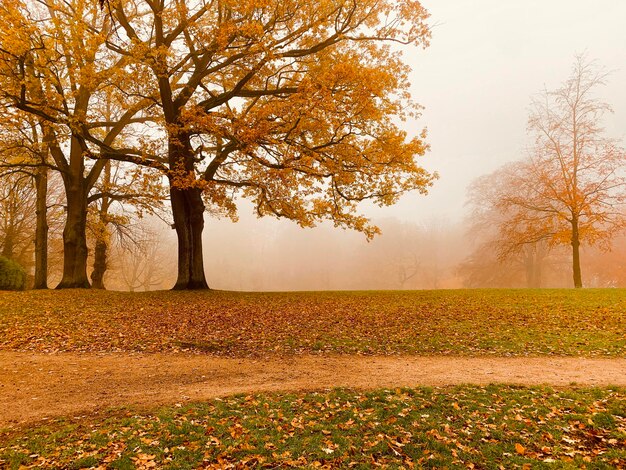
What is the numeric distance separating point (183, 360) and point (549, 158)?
25.5 meters

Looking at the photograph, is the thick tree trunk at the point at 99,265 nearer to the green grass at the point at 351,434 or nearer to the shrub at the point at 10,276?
the shrub at the point at 10,276

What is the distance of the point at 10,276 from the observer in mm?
→ 22062

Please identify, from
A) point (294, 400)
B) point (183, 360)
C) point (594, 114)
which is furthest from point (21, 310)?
point (594, 114)

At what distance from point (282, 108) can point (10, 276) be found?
55.6 feet

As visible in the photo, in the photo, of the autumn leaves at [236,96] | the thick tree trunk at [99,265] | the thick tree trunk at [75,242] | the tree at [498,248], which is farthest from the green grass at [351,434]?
the tree at [498,248]

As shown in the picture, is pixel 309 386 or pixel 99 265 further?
pixel 99 265

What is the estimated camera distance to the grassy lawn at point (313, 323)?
1212 centimetres

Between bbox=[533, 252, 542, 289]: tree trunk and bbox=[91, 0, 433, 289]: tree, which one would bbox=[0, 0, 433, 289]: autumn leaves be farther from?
bbox=[533, 252, 542, 289]: tree trunk

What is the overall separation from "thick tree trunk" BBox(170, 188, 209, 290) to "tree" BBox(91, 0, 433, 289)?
5 centimetres

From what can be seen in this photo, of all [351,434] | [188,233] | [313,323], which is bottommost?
[351,434]

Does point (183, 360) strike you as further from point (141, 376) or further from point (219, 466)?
point (219, 466)

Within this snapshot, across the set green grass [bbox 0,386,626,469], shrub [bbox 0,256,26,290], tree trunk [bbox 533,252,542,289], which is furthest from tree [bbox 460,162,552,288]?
shrub [bbox 0,256,26,290]

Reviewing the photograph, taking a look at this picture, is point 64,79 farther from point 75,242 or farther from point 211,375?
point 211,375

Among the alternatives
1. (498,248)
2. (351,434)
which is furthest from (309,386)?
(498,248)
